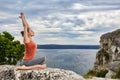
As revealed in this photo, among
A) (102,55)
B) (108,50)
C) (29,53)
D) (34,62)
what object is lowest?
(102,55)

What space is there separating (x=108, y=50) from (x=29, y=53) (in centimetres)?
9377

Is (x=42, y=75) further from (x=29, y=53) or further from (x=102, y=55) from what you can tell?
(x=102, y=55)

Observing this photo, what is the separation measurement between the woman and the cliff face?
260 feet

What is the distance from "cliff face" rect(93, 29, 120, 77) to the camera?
4078 inches

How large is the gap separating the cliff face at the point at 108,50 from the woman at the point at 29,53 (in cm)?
7924

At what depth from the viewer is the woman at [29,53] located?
1969 cm

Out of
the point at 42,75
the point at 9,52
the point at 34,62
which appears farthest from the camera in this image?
the point at 9,52

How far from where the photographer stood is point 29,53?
1977 centimetres

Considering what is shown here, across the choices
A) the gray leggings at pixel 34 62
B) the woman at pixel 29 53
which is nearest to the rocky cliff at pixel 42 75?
the woman at pixel 29 53

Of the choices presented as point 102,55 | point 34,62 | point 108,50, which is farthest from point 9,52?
point 34,62

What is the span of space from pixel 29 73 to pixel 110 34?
9384 centimetres

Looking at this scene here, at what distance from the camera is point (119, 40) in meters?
104

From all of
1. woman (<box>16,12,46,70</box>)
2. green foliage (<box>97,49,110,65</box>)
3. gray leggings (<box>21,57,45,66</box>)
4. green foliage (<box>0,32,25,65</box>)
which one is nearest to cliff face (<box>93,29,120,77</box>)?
green foliage (<box>97,49,110,65</box>)

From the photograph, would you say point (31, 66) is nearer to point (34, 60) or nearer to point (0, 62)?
point (34, 60)
